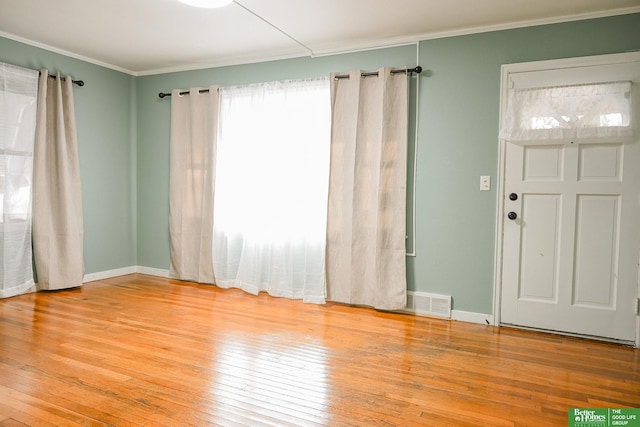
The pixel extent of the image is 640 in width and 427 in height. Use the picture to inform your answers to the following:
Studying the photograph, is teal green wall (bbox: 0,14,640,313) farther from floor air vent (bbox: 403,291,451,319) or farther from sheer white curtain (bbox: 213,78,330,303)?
sheer white curtain (bbox: 213,78,330,303)

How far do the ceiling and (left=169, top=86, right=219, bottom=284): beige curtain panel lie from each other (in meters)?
0.58

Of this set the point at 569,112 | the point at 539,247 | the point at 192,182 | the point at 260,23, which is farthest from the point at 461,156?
the point at 192,182

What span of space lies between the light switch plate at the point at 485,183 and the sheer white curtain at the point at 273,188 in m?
Result: 1.41

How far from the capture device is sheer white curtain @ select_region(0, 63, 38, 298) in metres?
3.86

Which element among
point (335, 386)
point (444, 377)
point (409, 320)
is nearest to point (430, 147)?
point (409, 320)

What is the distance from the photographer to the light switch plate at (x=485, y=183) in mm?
3438

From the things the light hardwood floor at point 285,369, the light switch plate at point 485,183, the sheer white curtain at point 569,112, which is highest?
the sheer white curtain at point 569,112

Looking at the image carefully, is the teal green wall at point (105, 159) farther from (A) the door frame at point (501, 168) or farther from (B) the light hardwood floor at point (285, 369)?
(A) the door frame at point (501, 168)

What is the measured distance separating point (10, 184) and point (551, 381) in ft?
15.6

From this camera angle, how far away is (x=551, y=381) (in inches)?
94.6

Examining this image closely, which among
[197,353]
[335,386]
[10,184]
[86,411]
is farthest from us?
[10,184]

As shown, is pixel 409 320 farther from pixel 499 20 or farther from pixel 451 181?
pixel 499 20

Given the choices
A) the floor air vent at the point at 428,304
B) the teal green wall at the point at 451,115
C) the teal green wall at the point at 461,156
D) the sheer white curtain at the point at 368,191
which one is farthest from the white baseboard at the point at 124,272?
the teal green wall at the point at 461,156

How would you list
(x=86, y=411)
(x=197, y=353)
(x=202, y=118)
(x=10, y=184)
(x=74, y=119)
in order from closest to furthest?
(x=86, y=411), (x=197, y=353), (x=10, y=184), (x=74, y=119), (x=202, y=118)
